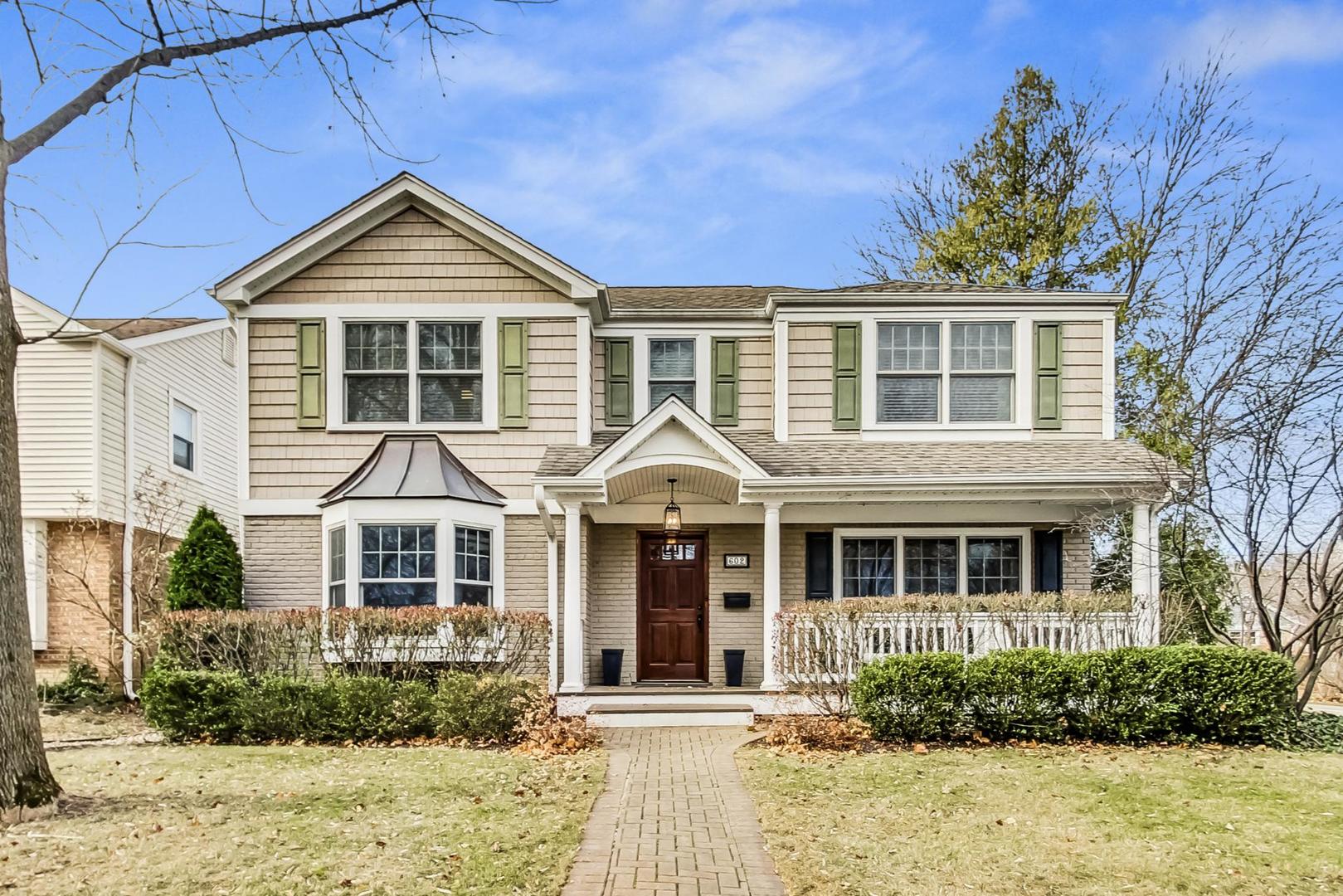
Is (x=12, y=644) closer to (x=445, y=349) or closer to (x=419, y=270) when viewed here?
(x=445, y=349)

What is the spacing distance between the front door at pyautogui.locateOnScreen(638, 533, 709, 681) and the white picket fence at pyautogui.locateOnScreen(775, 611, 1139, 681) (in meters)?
2.72

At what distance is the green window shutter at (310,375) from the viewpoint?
1338 cm

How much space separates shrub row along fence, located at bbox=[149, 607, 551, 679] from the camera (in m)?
11.3

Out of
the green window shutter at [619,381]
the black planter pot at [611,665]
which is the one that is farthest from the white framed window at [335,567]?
the green window shutter at [619,381]

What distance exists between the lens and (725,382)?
14422 millimetres

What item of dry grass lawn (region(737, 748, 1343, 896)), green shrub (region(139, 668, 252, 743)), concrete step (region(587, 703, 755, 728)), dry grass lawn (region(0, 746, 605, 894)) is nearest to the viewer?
dry grass lawn (region(0, 746, 605, 894))

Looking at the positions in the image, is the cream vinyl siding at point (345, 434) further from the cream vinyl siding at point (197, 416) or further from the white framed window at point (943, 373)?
the white framed window at point (943, 373)

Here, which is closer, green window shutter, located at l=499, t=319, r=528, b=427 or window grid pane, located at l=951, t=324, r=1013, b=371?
green window shutter, located at l=499, t=319, r=528, b=427

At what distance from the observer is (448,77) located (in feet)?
23.4

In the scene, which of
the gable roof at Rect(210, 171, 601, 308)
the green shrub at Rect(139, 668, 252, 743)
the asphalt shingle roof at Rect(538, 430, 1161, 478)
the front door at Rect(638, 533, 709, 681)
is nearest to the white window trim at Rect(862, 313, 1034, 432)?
Answer: the asphalt shingle roof at Rect(538, 430, 1161, 478)

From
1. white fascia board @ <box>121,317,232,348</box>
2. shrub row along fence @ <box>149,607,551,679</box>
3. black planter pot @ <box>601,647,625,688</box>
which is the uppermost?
white fascia board @ <box>121,317,232,348</box>

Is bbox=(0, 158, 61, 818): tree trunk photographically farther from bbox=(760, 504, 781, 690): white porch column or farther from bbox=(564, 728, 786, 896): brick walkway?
bbox=(760, 504, 781, 690): white porch column

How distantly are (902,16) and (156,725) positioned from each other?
1171cm

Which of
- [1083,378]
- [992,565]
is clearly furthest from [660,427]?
[1083,378]
